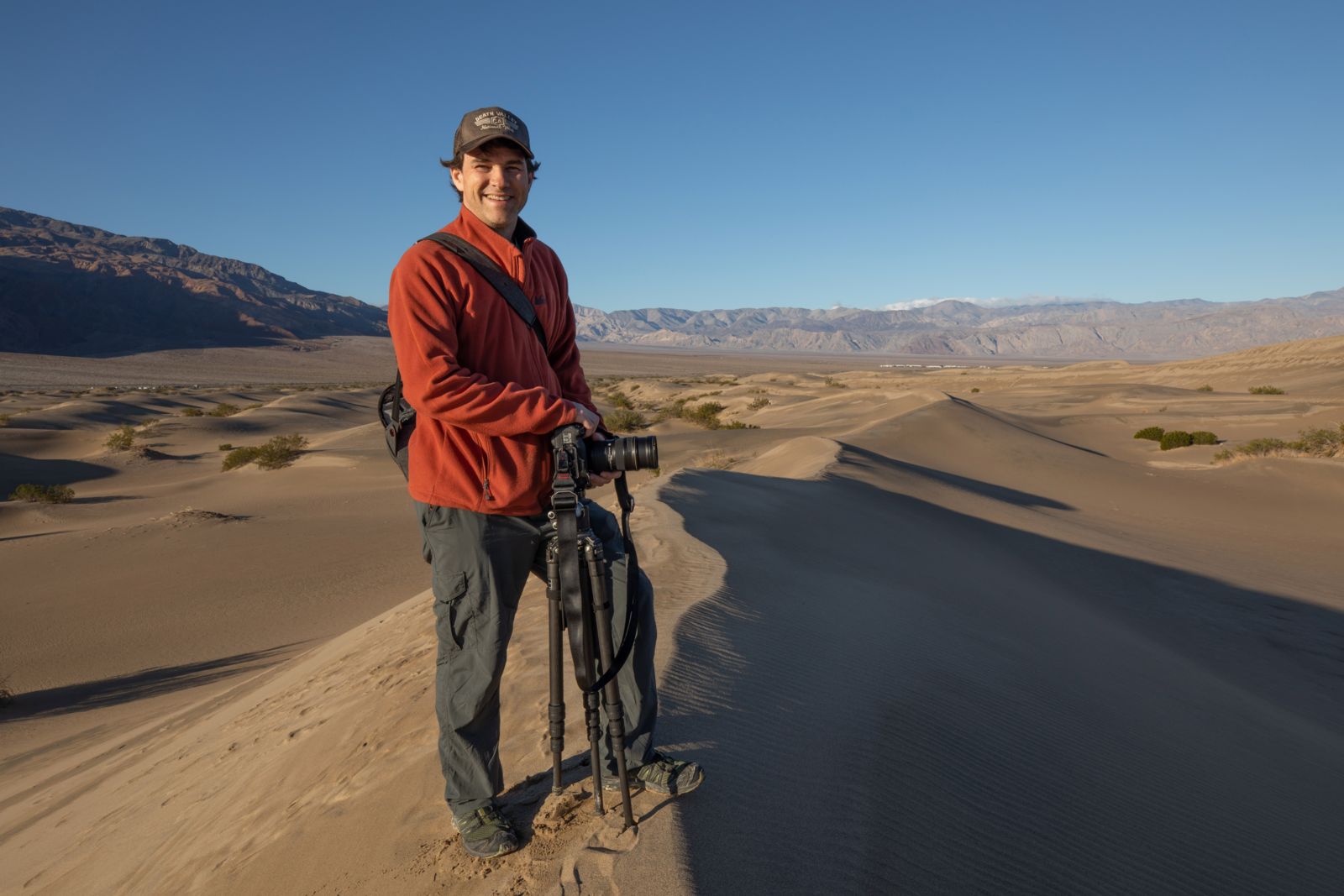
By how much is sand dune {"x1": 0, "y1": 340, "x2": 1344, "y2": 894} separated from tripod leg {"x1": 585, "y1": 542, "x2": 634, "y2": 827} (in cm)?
17

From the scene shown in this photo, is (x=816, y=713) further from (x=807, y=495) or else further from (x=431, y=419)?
(x=807, y=495)

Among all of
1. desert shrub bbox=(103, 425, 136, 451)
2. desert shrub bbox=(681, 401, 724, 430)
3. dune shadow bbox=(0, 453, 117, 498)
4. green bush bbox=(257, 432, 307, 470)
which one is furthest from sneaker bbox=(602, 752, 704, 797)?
desert shrub bbox=(103, 425, 136, 451)

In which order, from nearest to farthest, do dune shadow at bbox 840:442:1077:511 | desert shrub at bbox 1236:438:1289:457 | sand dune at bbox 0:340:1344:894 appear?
sand dune at bbox 0:340:1344:894 → dune shadow at bbox 840:442:1077:511 → desert shrub at bbox 1236:438:1289:457

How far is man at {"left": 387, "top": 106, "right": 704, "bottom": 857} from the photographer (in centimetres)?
211

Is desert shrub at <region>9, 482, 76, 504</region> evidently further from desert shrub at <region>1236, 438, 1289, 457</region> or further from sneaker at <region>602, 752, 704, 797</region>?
desert shrub at <region>1236, 438, 1289, 457</region>

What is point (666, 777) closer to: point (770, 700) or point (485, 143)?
point (770, 700)

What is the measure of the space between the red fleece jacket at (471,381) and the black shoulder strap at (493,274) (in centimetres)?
2

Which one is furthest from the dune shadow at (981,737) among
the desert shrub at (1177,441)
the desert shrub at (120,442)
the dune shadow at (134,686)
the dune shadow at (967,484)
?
the desert shrub at (120,442)

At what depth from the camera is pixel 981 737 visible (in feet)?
11.2

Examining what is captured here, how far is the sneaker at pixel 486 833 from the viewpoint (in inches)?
88.0

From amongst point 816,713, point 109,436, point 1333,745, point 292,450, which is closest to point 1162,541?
point 1333,745

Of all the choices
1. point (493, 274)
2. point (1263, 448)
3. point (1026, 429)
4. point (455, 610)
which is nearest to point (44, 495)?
point (455, 610)

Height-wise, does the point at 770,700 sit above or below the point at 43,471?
above

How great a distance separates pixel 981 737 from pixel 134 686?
22.3 feet
